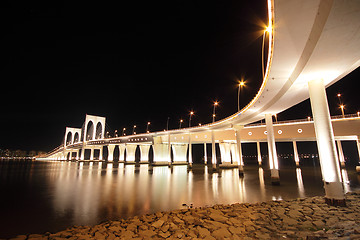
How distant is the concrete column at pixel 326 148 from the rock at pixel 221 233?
26.1 feet

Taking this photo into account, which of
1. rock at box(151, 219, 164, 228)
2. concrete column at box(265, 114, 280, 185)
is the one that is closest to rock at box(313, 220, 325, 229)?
rock at box(151, 219, 164, 228)

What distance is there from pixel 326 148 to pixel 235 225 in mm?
8348

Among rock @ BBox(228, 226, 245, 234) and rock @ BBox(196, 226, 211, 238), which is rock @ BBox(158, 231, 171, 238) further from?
rock @ BBox(228, 226, 245, 234)

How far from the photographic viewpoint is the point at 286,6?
736 centimetres

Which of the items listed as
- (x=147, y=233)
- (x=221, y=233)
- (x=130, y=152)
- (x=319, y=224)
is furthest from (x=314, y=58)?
(x=130, y=152)

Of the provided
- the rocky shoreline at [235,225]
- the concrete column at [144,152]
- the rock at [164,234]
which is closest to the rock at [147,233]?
the rocky shoreline at [235,225]

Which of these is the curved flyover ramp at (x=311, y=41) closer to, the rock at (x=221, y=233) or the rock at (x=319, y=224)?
the rock at (x=319, y=224)

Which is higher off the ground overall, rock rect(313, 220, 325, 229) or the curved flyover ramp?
the curved flyover ramp

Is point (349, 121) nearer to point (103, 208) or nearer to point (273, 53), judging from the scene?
point (273, 53)

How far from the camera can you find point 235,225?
7.58m

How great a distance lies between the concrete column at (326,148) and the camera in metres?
10.8

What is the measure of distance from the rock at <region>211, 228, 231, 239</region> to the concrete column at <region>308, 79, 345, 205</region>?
26.1 ft

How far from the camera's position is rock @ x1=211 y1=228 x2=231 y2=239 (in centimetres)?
661

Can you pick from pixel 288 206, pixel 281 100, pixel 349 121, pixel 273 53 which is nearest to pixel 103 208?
pixel 288 206
